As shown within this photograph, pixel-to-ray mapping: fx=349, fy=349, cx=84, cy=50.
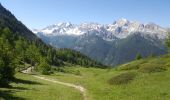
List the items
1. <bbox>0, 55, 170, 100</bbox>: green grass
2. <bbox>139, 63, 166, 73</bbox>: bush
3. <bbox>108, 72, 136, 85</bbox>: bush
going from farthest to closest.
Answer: <bbox>139, 63, 166, 73</bbox>: bush
<bbox>108, 72, 136, 85</bbox>: bush
<bbox>0, 55, 170, 100</bbox>: green grass

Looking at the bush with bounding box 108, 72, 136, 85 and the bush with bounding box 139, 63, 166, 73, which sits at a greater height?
the bush with bounding box 139, 63, 166, 73

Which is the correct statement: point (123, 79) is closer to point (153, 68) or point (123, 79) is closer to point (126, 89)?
point (126, 89)

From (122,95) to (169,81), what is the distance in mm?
15860

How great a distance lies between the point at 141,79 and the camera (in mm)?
73250

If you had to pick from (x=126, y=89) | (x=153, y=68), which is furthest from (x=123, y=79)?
(x=153, y=68)

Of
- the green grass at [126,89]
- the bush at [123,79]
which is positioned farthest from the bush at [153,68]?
the bush at [123,79]

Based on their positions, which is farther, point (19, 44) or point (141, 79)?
point (19, 44)

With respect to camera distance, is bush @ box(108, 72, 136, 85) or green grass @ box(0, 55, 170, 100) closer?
green grass @ box(0, 55, 170, 100)

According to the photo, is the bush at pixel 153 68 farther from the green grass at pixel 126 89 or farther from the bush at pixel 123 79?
the bush at pixel 123 79

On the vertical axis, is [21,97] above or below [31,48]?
below

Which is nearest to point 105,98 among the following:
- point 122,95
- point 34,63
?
point 122,95

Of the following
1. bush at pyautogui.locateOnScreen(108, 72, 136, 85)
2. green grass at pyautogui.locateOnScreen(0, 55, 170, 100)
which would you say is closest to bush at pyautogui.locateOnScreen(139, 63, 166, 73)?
green grass at pyautogui.locateOnScreen(0, 55, 170, 100)

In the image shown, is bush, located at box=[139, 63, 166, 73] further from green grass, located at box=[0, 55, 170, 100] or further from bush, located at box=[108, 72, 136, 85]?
bush, located at box=[108, 72, 136, 85]

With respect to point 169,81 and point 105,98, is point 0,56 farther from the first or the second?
point 169,81
